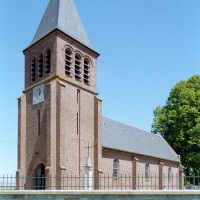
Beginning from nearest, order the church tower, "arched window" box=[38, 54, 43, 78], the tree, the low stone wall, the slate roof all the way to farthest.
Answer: the low stone wall < the church tower < "arched window" box=[38, 54, 43, 78] < the slate roof < the tree

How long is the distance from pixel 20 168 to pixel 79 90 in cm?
726

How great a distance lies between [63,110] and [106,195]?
38.4 ft

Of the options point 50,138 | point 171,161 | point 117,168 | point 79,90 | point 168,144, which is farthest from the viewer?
point 168,144

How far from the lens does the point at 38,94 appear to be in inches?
869

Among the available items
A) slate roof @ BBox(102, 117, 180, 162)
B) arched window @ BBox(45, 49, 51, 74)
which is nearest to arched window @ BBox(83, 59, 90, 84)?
arched window @ BBox(45, 49, 51, 74)

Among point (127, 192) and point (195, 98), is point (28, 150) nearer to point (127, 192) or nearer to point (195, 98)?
point (127, 192)

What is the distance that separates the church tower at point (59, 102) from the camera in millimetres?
20297

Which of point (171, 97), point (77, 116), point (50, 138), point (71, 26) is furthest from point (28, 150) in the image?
point (171, 97)

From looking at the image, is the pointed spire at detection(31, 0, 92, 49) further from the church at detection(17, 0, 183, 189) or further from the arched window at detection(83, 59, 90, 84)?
the arched window at detection(83, 59, 90, 84)

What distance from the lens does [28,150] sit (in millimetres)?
21812

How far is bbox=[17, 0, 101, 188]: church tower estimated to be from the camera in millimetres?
20297

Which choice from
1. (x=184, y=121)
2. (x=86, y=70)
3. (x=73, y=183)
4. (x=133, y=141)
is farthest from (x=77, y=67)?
(x=184, y=121)

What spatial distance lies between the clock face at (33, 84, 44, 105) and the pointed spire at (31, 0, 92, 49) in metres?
4.00

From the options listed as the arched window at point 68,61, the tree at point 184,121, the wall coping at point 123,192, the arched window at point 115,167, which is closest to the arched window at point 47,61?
the arched window at point 68,61
